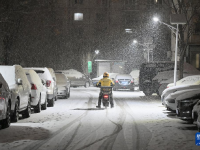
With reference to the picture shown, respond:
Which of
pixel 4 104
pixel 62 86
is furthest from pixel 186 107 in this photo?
pixel 62 86

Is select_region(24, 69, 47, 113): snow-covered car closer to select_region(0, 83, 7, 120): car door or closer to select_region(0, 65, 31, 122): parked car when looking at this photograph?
select_region(0, 65, 31, 122): parked car

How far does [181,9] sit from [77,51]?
162ft

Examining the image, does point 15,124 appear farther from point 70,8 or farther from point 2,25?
Answer: point 70,8

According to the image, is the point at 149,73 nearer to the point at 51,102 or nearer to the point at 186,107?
the point at 51,102

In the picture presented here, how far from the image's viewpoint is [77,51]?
85562 mm

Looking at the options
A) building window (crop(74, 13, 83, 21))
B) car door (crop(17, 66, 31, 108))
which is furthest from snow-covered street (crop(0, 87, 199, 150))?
building window (crop(74, 13, 83, 21))

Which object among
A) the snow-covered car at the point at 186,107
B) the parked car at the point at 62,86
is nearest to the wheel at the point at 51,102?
the parked car at the point at 62,86

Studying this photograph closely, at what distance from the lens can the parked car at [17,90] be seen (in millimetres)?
15156

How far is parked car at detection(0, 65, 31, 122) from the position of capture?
15.2 m

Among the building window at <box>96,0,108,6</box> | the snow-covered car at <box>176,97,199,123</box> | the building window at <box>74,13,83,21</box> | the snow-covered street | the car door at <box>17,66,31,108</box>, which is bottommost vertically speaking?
A: the snow-covered street

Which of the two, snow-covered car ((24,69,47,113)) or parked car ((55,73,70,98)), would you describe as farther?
parked car ((55,73,70,98))

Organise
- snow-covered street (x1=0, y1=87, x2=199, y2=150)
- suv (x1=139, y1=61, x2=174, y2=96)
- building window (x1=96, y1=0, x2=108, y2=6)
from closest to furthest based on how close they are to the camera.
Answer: snow-covered street (x1=0, y1=87, x2=199, y2=150)
suv (x1=139, y1=61, x2=174, y2=96)
building window (x1=96, y1=0, x2=108, y2=6)

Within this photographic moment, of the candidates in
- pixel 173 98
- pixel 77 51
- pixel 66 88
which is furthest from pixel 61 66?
pixel 173 98

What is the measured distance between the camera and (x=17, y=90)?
1547 cm
